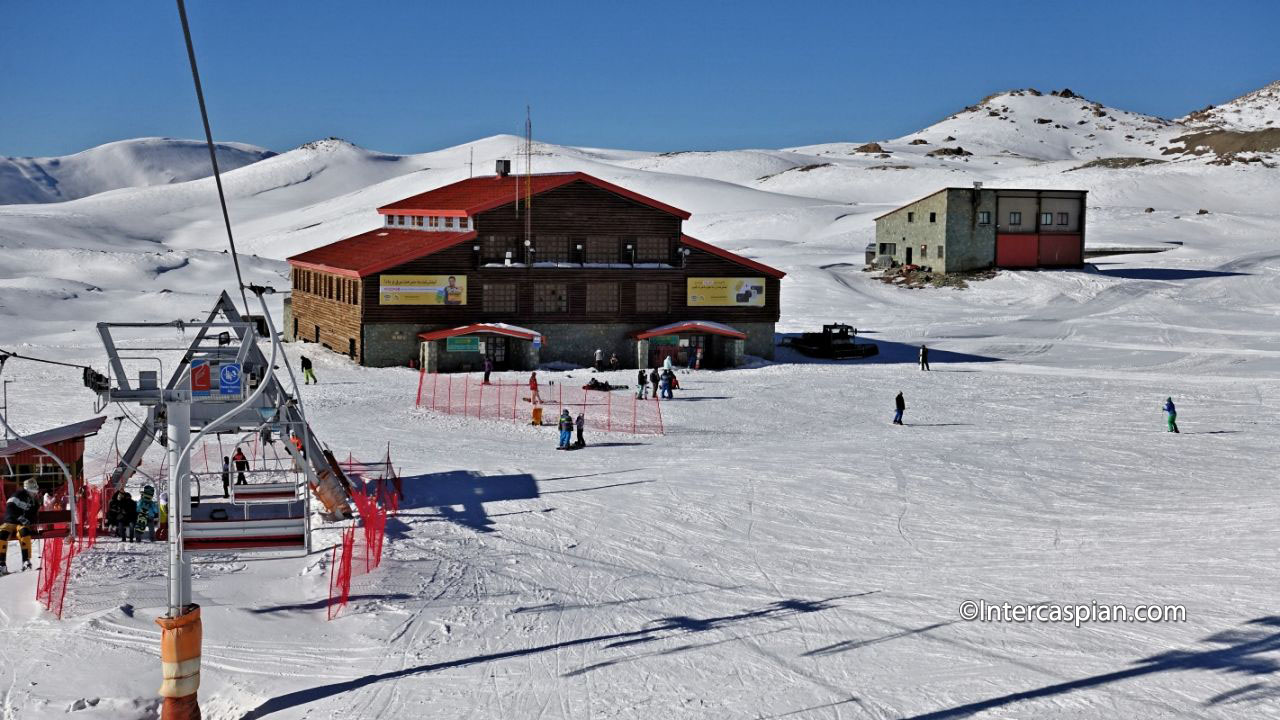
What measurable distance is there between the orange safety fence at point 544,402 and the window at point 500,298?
5.21 meters

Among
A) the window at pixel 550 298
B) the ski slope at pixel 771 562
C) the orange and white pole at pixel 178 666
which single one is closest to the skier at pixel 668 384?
the ski slope at pixel 771 562

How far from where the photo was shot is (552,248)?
51.5 meters

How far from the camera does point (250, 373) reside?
22969mm

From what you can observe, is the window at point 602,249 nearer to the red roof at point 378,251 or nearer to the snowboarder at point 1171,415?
the red roof at point 378,251

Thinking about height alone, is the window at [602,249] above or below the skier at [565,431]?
above

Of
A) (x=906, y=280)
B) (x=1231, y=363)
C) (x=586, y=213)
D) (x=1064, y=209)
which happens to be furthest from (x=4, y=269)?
(x=1231, y=363)

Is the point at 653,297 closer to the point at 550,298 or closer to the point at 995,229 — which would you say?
the point at 550,298

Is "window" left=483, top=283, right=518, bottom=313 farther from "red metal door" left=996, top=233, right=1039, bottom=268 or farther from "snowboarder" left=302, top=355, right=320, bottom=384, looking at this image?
"red metal door" left=996, top=233, right=1039, bottom=268

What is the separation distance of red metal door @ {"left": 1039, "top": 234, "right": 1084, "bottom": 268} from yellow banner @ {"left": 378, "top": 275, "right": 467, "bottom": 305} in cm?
4326

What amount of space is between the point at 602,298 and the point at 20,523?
3278 cm

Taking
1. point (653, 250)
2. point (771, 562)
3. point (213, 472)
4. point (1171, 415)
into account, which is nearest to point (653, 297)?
point (653, 250)

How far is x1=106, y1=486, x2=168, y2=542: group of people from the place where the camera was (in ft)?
72.6

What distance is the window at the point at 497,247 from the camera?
50781mm

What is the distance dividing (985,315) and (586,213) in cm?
2525
